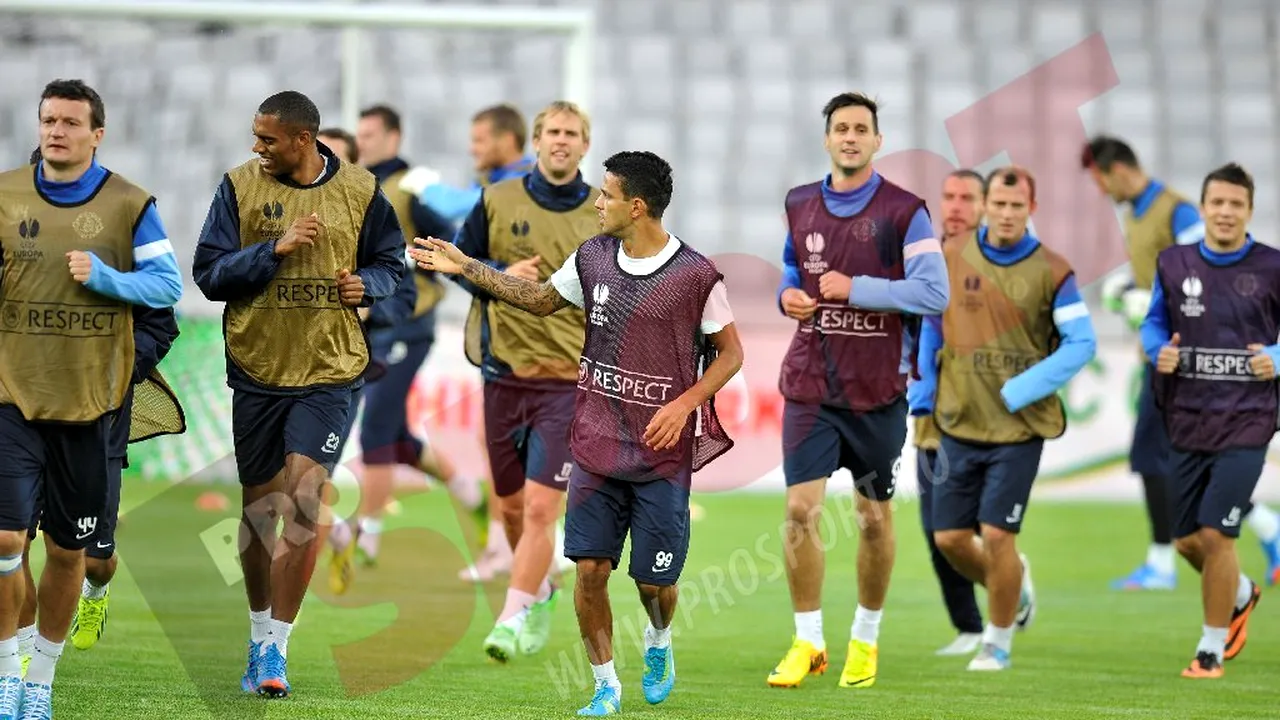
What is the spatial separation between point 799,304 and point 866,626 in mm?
1454

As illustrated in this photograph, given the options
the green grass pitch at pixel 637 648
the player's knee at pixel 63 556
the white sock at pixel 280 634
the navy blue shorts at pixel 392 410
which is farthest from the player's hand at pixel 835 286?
the navy blue shorts at pixel 392 410

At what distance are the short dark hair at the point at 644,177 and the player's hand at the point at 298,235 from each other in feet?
3.64

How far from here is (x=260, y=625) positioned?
7.30m

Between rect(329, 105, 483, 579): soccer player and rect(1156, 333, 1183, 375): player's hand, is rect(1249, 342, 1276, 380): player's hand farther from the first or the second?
rect(329, 105, 483, 579): soccer player

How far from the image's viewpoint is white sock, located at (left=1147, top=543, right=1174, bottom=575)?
12477 millimetres

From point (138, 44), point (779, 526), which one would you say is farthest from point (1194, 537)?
point (138, 44)

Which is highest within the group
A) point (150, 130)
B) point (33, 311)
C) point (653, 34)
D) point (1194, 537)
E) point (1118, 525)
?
point (653, 34)

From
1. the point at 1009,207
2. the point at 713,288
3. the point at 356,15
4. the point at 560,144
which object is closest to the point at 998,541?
the point at 1009,207

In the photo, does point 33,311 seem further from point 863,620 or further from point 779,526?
point 779,526

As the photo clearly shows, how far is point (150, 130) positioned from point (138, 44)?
2.69ft

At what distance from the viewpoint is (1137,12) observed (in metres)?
22.1

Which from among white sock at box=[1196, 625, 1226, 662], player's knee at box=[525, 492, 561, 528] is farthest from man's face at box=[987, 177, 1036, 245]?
player's knee at box=[525, 492, 561, 528]

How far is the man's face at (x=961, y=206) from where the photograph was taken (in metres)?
9.66

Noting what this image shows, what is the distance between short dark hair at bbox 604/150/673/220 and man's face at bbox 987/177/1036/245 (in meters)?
2.52
